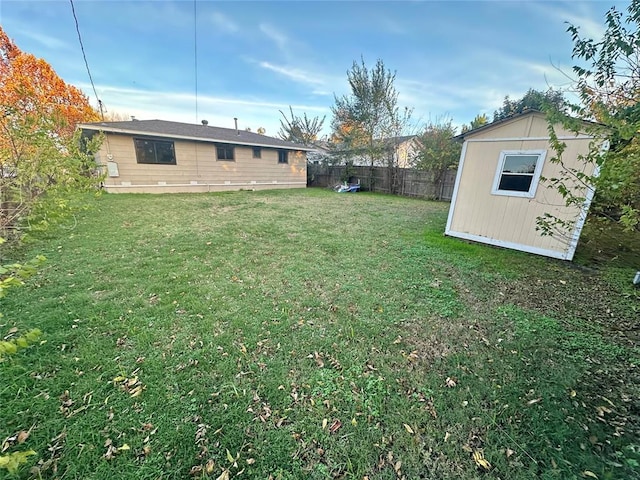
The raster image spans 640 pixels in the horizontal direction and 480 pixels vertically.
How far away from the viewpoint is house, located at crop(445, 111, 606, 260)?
484 centimetres

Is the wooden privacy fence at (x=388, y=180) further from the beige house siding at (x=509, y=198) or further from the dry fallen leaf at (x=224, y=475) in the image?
the dry fallen leaf at (x=224, y=475)

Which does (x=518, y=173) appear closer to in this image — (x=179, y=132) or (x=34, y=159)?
(x=34, y=159)

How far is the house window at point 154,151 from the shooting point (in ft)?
35.6

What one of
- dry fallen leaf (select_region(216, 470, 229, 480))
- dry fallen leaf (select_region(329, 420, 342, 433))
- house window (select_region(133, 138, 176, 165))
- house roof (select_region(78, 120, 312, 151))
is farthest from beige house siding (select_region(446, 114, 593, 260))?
house window (select_region(133, 138, 176, 165))

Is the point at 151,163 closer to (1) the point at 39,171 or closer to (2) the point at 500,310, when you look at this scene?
(1) the point at 39,171

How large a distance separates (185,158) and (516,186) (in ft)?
41.4

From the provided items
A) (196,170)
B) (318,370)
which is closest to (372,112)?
(196,170)

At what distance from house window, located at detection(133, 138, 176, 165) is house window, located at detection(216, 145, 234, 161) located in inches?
82.1

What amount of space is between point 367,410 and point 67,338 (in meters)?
2.80

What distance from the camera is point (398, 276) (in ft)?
13.4

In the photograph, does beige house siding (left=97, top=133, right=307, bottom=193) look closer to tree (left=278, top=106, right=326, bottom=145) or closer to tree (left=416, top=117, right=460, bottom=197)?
tree (left=278, top=106, right=326, bottom=145)

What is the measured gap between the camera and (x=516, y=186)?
5359 millimetres

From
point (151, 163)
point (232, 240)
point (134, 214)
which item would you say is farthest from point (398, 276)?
point (151, 163)

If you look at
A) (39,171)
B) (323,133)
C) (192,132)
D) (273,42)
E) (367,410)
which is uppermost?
(273,42)
